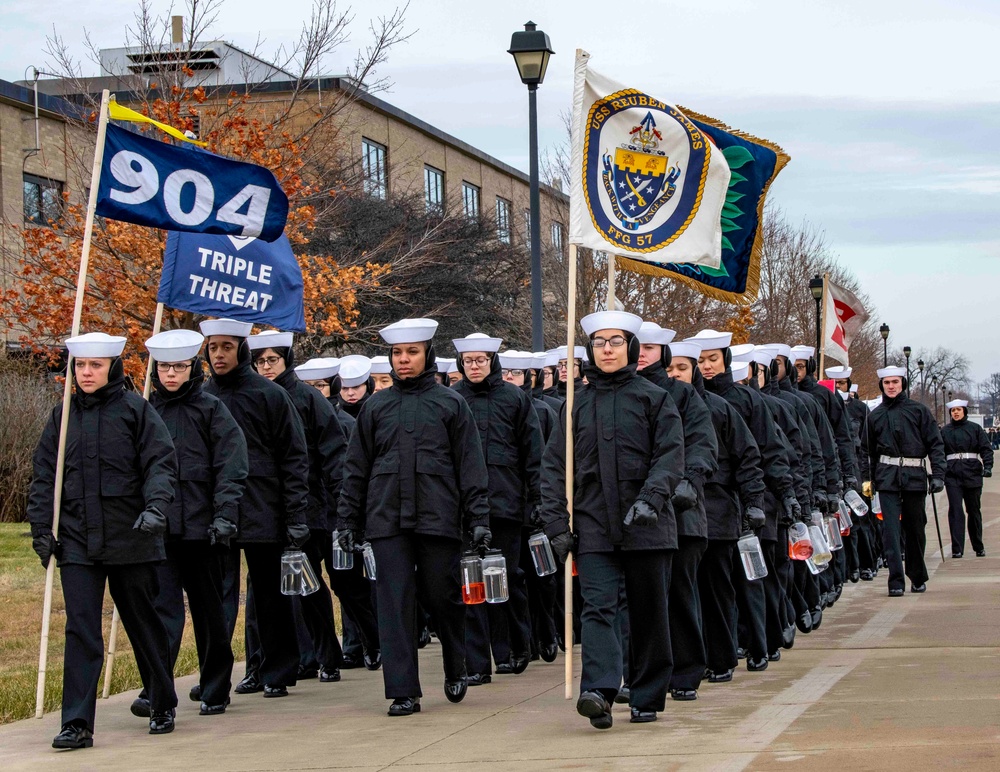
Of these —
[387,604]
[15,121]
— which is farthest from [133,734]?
[15,121]

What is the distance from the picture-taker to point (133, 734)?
8297 millimetres

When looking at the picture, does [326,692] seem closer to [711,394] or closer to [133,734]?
[133,734]

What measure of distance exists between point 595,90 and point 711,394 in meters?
2.02

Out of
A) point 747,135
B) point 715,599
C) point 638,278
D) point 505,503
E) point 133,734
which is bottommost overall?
point 133,734

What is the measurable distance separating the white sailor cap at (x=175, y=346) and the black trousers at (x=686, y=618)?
295 cm

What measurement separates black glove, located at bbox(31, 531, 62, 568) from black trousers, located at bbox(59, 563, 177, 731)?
0.32ft

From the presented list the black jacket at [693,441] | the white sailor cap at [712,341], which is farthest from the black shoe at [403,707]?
the white sailor cap at [712,341]

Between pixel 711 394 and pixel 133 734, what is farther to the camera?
pixel 711 394

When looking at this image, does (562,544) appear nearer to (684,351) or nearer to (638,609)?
(638,609)

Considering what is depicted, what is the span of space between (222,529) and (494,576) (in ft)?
5.09

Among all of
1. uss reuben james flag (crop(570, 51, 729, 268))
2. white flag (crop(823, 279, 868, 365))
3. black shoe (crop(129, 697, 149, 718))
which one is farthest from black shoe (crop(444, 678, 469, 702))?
white flag (crop(823, 279, 868, 365))

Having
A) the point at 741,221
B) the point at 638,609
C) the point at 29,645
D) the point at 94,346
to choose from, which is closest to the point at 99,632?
the point at 94,346

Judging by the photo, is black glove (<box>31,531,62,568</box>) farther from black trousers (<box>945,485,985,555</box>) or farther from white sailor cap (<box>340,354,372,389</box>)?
black trousers (<box>945,485,985,555</box>)

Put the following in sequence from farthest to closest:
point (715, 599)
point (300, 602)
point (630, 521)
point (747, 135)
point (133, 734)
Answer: point (747, 135) < point (300, 602) < point (715, 599) < point (133, 734) < point (630, 521)
